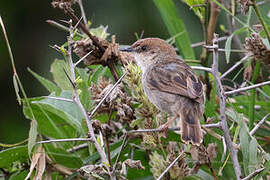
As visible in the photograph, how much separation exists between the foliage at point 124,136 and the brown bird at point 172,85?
8 centimetres

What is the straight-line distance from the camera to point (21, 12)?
8.51 metres

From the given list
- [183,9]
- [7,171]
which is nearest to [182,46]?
[7,171]

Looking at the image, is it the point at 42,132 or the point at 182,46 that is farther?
the point at 182,46

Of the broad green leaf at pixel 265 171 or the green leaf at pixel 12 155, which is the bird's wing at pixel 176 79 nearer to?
the broad green leaf at pixel 265 171

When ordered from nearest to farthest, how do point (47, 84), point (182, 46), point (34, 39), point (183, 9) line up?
point (47, 84), point (182, 46), point (183, 9), point (34, 39)

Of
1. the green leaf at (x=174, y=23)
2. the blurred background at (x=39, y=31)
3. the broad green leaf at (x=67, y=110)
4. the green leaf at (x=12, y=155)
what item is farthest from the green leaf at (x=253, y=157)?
the blurred background at (x=39, y=31)

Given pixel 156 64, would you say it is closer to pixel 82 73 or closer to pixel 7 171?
pixel 82 73

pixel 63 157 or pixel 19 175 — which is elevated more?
pixel 63 157

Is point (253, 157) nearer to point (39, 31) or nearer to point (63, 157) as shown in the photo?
point (63, 157)

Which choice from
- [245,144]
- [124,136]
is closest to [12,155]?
[124,136]

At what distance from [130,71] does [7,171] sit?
43.8 inches

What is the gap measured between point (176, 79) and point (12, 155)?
4.30ft

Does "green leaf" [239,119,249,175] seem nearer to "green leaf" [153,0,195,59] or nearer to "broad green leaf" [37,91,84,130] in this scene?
"broad green leaf" [37,91,84,130]

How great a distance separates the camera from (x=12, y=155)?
303 cm
